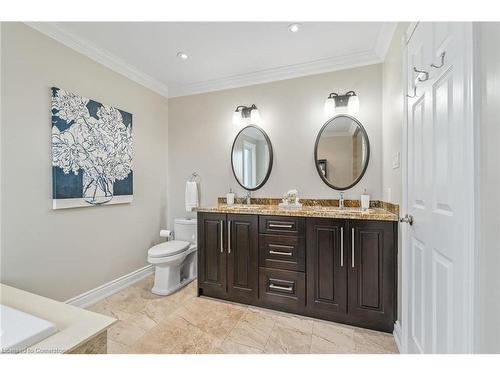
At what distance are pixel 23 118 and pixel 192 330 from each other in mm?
2076

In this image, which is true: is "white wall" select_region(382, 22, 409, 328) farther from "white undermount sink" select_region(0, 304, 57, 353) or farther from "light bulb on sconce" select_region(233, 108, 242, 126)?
"white undermount sink" select_region(0, 304, 57, 353)

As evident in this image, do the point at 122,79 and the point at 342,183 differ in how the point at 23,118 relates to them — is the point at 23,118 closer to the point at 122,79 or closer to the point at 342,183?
the point at 122,79

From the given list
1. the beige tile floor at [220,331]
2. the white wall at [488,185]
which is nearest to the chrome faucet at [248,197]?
the beige tile floor at [220,331]

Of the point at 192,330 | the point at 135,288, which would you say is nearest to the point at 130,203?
the point at 135,288

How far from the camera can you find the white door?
2.67ft

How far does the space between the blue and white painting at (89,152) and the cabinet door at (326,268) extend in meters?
2.02

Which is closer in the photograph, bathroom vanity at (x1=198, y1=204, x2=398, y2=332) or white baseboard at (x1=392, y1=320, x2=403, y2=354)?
white baseboard at (x1=392, y1=320, x2=403, y2=354)

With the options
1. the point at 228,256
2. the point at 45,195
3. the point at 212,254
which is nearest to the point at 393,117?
the point at 228,256

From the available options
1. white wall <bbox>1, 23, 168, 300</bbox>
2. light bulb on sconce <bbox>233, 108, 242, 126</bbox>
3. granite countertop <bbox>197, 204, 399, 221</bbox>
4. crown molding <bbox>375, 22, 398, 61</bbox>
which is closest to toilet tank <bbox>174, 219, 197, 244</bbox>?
white wall <bbox>1, 23, 168, 300</bbox>

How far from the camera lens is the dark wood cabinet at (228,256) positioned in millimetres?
2154

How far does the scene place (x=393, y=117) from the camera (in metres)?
1.86

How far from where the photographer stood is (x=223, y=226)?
7.39 ft

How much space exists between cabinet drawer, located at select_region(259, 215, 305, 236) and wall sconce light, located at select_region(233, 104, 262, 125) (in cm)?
127

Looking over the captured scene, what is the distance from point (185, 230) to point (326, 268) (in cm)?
177
